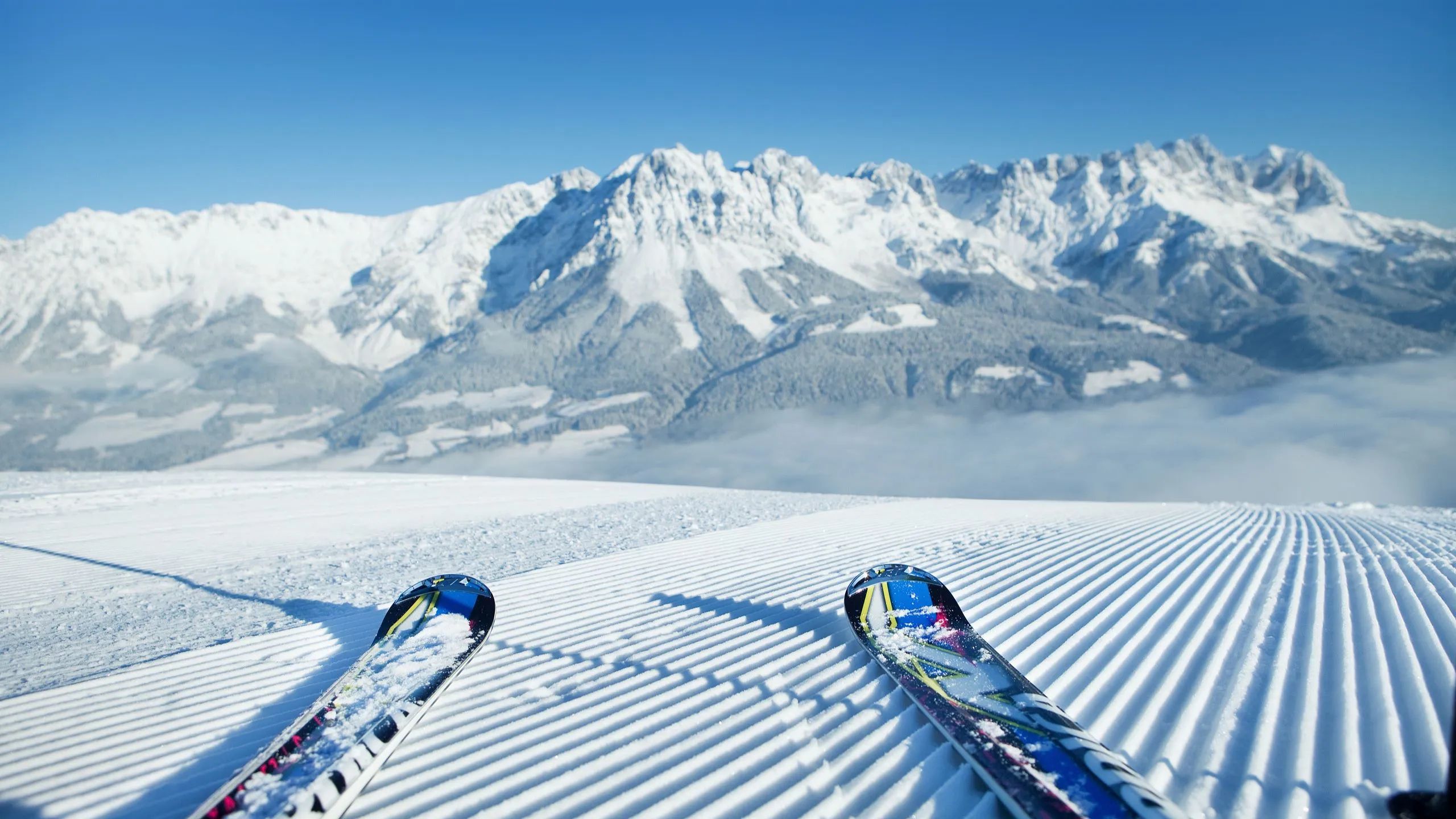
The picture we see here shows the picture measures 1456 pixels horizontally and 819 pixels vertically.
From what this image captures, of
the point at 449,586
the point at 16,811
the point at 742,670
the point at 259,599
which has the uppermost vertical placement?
the point at 449,586

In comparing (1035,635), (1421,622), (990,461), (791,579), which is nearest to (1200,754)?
(1035,635)

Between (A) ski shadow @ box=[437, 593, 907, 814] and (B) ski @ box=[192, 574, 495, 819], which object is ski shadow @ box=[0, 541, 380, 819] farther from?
(A) ski shadow @ box=[437, 593, 907, 814]

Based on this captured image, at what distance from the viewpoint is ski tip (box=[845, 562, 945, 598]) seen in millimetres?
7363

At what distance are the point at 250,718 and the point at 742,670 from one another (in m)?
4.31

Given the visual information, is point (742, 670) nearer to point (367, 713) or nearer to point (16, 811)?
point (367, 713)

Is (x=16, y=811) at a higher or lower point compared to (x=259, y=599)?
higher

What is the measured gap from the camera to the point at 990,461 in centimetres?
17300

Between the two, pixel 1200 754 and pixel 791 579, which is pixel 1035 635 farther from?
pixel 791 579

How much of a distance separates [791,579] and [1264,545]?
367 inches

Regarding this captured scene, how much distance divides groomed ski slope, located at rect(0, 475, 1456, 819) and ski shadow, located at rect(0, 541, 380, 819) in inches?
1.4

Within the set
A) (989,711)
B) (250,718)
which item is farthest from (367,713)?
(989,711)

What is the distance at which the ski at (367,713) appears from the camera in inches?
156

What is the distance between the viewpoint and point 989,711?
16.0 feet

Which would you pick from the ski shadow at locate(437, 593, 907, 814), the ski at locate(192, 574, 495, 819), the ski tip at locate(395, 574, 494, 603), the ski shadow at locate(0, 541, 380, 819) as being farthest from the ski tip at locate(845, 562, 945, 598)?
the ski shadow at locate(0, 541, 380, 819)
